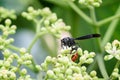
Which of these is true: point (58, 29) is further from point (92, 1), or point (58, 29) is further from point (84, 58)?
point (84, 58)

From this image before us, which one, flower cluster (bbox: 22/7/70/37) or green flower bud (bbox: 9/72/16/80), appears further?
flower cluster (bbox: 22/7/70/37)

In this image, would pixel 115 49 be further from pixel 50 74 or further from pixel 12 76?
pixel 12 76

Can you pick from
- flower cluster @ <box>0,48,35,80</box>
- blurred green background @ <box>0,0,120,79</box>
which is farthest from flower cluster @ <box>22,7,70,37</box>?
blurred green background @ <box>0,0,120,79</box>

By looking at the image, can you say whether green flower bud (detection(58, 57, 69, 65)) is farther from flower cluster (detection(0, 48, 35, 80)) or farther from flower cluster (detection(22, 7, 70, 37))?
flower cluster (detection(22, 7, 70, 37))

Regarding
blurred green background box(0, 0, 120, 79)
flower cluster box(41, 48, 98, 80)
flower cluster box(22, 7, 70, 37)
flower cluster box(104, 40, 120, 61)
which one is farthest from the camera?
blurred green background box(0, 0, 120, 79)

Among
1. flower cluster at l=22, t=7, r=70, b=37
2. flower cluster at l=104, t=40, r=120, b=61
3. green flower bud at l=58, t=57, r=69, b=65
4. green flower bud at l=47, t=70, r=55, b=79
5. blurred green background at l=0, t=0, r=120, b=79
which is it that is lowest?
green flower bud at l=47, t=70, r=55, b=79

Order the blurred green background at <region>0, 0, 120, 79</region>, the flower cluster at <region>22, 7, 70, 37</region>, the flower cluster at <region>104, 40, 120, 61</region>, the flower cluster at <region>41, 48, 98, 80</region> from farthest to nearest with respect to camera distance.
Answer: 1. the blurred green background at <region>0, 0, 120, 79</region>
2. the flower cluster at <region>22, 7, 70, 37</region>
3. the flower cluster at <region>104, 40, 120, 61</region>
4. the flower cluster at <region>41, 48, 98, 80</region>

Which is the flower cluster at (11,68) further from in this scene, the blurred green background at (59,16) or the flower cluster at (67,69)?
the blurred green background at (59,16)

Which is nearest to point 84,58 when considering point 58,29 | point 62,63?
point 62,63

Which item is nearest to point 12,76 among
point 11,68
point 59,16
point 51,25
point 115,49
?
point 11,68
